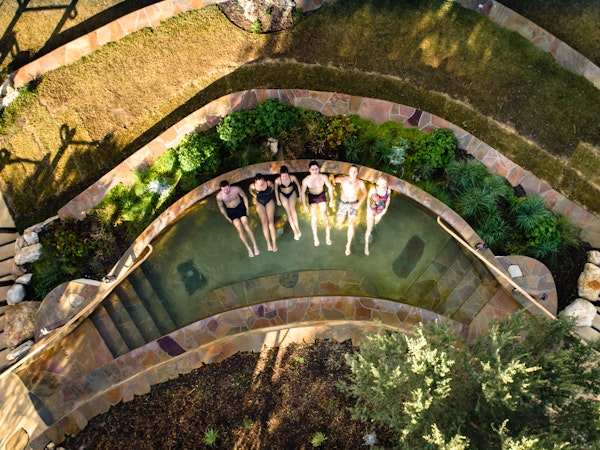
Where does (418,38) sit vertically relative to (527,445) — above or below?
above

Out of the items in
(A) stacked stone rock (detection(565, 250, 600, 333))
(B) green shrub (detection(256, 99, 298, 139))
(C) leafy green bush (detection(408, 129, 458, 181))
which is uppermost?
(B) green shrub (detection(256, 99, 298, 139))

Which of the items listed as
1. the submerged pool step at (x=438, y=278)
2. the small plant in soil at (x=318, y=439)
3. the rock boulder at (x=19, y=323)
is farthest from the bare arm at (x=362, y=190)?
the rock boulder at (x=19, y=323)

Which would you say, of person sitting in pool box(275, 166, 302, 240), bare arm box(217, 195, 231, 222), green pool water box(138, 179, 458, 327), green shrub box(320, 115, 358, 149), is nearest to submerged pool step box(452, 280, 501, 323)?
green pool water box(138, 179, 458, 327)

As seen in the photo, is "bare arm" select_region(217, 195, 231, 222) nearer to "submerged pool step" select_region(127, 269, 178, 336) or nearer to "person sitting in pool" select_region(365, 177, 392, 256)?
"submerged pool step" select_region(127, 269, 178, 336)

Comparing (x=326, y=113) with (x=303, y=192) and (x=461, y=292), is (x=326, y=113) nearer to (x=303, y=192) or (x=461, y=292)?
(x=303, y=192)

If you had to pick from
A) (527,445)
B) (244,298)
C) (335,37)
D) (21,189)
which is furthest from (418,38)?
(21,189)

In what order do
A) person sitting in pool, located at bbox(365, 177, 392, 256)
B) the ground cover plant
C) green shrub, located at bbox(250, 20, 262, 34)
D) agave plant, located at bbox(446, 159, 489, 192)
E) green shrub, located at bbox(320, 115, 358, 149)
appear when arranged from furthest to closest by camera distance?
green shrub, located at bbox(250, 20, 262, 34) → green shrub, located at bbox(320, 115, 358, 149) → agave plant, located at bbox(446, 159, 489, 192) → the ground cover plant → person sitting in pool, located at bbox(365, 177, 392, 256)

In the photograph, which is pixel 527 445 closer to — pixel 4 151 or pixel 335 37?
pixel 335 37
